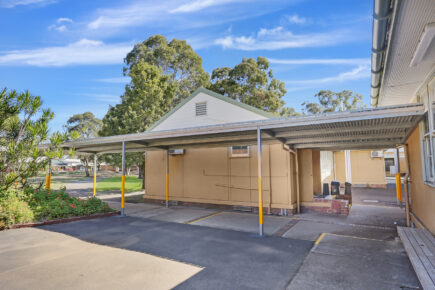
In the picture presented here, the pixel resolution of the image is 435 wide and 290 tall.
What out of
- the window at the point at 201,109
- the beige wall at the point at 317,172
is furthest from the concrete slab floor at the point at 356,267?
the window at the point at 201,109

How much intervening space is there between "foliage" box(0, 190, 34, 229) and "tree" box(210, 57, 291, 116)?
73.9ft

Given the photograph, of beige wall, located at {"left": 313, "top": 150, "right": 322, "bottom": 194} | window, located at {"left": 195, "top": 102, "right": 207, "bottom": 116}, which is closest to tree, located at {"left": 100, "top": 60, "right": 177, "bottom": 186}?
window, located at {"left": 195, "top": 102, "right": 207, "bottom": 116}

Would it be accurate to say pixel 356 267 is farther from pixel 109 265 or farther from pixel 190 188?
pixel 190 188

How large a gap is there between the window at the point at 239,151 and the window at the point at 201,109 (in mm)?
2489

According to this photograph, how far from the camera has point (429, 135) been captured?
5043 mm

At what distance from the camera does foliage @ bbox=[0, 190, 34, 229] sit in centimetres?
717

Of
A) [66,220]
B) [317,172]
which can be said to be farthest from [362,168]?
[66,220]

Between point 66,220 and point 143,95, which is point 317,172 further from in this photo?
point 143,95

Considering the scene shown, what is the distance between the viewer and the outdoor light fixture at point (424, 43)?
10.4 ft

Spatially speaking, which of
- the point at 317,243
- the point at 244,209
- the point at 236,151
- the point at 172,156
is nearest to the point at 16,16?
the point at 172,156

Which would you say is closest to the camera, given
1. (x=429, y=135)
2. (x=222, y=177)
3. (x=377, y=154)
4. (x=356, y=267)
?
(x=356, y=267)

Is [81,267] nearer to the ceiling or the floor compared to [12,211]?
nearer to the floor

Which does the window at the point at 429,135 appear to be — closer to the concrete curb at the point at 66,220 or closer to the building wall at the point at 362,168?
the concrete curb at the point at 66,220

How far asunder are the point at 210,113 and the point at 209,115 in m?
0.11
